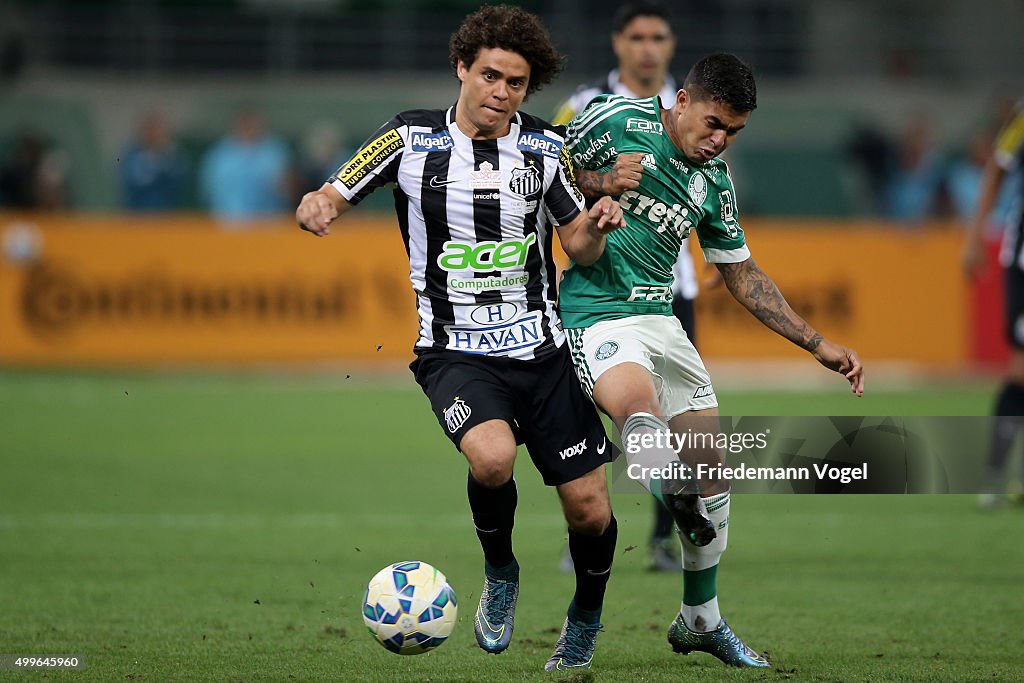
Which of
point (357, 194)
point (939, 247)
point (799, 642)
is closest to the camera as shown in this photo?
point (357, 194)

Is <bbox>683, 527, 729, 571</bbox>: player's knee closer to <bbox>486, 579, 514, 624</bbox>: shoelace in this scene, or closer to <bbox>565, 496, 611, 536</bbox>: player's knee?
<bbox>565, 496, 611, 536</bbox>: player's knee

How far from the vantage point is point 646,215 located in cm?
566

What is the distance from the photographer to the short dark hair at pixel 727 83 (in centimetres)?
527

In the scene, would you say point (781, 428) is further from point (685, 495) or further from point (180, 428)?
point (180, 428)

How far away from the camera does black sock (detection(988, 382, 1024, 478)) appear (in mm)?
9133

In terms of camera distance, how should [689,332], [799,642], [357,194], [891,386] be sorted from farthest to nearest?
[891,386] < [689,332] < [799,642] < [357,194]

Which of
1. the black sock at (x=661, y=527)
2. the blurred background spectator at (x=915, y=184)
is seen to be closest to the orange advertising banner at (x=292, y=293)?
the blurred background spectator at (x=915, y=184)

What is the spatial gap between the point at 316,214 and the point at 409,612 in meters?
1.40

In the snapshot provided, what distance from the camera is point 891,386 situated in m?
15.2

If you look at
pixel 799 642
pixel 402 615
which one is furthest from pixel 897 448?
pixel 402 615

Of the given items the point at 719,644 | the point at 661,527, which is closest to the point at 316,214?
the point at 719,644

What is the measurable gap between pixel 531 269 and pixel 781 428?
1355 mm

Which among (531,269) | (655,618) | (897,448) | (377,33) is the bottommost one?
(655,618)

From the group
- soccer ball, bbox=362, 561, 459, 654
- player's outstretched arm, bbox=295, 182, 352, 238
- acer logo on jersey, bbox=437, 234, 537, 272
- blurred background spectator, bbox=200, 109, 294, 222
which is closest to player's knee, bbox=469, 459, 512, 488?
soccer ball, bbox=362, 561, 459, 654
